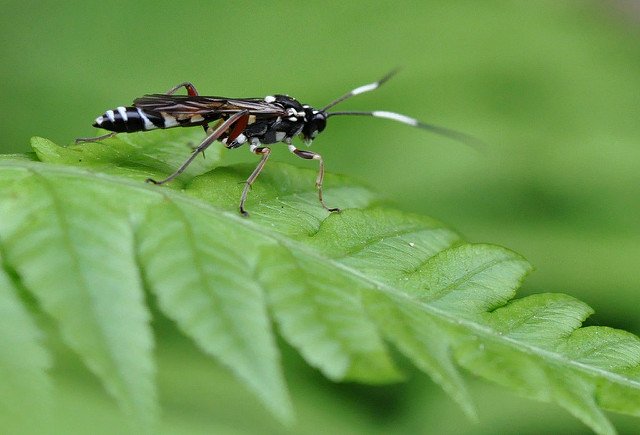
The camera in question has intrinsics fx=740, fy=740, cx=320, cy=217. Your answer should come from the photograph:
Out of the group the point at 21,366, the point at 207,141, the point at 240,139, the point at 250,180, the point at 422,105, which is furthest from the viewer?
the point at 422,105

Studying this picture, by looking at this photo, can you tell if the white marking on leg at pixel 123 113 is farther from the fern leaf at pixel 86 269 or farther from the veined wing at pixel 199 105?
the fern leaf at pixel 86 269

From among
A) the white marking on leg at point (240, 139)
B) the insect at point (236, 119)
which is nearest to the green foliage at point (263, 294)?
the insect at point (236, 119)

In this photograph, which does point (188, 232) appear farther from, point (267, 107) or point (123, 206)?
point (267, 107)

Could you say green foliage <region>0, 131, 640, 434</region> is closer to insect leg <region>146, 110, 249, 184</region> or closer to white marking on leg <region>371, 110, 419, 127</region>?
insect leg <region>146, 110, 249, 184</region>

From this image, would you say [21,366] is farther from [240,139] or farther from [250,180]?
[240,139]

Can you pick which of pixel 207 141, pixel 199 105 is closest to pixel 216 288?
pixel 207 141

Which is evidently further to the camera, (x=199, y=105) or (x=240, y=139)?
(x=240, y=139)

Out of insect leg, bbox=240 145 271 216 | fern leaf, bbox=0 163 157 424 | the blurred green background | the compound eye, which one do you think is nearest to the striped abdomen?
insect leg, bbox=240 145 271 216
